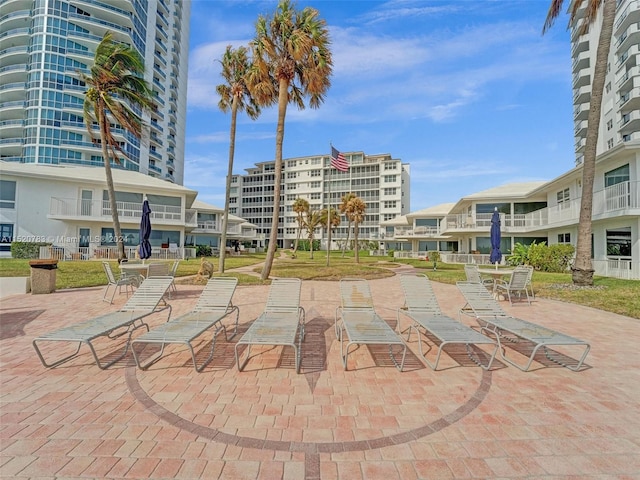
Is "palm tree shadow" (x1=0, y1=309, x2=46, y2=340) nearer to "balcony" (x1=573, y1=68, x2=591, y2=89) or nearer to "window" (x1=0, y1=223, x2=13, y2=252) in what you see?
"window" (x1=0, y1=223, x2=13, y2=252)

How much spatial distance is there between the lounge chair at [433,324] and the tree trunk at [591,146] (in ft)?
32.6

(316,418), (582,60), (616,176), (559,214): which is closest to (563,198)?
(559,214)

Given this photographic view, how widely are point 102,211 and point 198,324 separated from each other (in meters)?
25.9

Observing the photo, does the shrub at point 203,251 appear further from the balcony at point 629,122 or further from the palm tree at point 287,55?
the balcony at point 629,122

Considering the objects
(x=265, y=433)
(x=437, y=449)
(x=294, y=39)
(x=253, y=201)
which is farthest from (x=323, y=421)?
(x=253, y=201)

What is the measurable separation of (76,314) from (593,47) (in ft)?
199

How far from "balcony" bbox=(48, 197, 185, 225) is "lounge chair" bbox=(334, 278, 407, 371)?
2479cm

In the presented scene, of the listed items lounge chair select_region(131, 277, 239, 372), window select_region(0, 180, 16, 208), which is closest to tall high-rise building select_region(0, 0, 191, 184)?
window select_region(0, 180, 16, 208)

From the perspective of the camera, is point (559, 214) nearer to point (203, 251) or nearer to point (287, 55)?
point (287, 55)

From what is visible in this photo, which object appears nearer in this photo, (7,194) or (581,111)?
(7,194)

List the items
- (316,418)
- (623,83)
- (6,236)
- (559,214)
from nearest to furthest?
(316,418) → (559,214) → (6,236) → (623,83)

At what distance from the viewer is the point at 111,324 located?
15.8 ft

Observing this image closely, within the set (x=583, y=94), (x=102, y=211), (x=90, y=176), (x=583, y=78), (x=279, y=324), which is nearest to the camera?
(x=279, y=324)

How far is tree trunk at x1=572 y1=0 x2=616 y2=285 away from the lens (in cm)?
1232
